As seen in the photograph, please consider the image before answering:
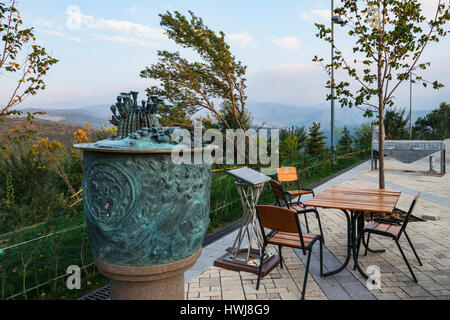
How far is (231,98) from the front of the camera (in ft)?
33.2

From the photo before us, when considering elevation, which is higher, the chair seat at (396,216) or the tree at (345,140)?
the tree at (345,140)

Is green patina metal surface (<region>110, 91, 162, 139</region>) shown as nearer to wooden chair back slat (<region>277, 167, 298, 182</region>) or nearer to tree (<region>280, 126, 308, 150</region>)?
wooden chair back slat (<region>277, 167, 298, 182</region>)

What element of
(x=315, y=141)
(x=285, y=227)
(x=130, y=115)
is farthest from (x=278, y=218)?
(x=315, y=141)

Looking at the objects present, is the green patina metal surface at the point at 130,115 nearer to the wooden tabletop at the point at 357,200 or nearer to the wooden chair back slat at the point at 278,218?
the wooden chair back slat at the point at 278,218

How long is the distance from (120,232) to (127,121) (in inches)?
36.6

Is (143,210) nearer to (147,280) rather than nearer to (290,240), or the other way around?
(147,280)

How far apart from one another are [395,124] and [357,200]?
1352cm

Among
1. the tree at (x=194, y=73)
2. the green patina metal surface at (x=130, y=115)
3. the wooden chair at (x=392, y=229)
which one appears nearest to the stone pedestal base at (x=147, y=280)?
the green patina metal surface at (x=130, y=115)

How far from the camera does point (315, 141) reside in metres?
12.8

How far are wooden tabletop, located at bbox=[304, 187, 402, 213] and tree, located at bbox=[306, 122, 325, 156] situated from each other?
27.8 ft

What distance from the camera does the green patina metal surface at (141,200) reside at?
2287 mm

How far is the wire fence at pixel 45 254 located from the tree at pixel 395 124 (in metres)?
11.9
